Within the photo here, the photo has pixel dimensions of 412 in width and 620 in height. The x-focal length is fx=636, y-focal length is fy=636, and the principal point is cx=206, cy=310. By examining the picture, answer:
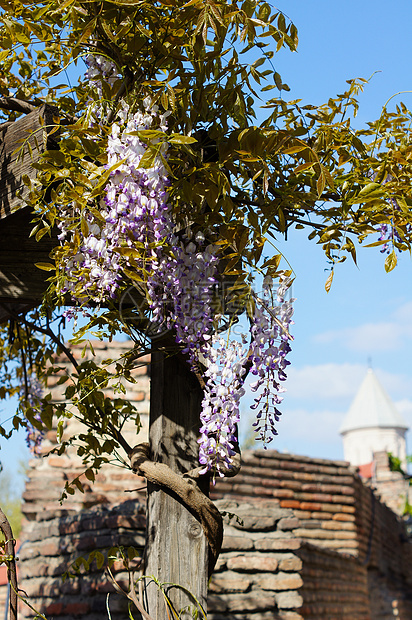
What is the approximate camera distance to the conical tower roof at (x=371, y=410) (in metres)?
52.3

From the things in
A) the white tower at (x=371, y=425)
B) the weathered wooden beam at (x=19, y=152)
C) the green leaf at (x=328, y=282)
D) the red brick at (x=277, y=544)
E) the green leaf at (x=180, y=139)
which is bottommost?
the red brick at (x=277, y=544)

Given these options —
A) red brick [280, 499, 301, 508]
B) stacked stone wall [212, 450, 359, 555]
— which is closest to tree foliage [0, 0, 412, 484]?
stacked stone wall [212, 450, 359, 555]

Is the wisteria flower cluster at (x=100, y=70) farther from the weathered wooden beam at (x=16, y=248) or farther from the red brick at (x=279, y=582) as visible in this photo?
the red brick at (x=279, y=582)

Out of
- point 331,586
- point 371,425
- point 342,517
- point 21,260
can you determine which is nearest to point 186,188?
point 21,260

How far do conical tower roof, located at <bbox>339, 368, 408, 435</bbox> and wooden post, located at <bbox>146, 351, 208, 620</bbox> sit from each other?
173 feet

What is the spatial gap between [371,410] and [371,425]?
1.27 meters

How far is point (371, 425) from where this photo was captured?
52656 mm

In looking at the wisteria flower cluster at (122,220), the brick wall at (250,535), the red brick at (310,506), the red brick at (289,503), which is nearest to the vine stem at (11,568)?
the brick wall at (250,535)

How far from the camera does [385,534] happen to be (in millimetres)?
11602

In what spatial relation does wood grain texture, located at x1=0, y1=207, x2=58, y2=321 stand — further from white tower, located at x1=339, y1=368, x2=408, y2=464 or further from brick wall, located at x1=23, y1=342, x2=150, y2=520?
white tower, located at x1=339, y1=368, x2=408, y2=464

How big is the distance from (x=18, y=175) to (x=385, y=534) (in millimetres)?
11266

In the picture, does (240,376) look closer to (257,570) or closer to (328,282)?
(328,282)

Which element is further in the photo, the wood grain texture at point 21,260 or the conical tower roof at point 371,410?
the conical tower roof at point 371,410

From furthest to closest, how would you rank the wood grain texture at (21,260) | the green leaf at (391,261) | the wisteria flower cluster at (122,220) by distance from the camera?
1. the wood grain texture at (21,260)
2. the green leaf at (391,261)
3. the wisteria flower cluster at (122,220)
